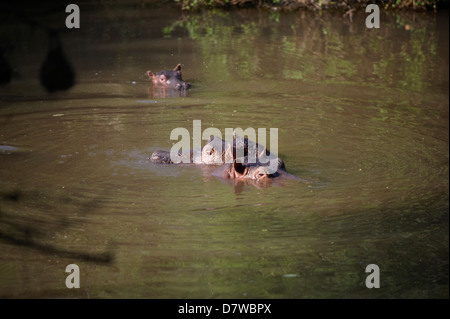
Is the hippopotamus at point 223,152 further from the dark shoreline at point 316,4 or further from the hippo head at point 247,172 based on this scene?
the dark shoreline at point 316,4

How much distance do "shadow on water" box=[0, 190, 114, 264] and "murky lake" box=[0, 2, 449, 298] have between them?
0.07 feet

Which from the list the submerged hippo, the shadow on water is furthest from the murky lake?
the submerged hippo

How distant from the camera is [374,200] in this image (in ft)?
21.9

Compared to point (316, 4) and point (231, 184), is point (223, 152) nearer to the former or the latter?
point (231, 184)

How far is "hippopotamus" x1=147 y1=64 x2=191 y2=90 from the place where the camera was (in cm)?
1184

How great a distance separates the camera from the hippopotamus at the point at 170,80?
38.8ft

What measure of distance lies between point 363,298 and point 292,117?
5.65 meters

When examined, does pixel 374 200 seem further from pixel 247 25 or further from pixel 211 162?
pixel 247 25

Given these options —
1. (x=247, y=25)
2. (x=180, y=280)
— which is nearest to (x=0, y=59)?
A: (x=180, y=280)

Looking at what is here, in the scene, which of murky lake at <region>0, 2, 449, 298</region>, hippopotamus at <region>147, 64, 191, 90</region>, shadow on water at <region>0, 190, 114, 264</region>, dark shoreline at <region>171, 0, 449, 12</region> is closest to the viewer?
murky lake at <region>0, 2, 449, 298</region>

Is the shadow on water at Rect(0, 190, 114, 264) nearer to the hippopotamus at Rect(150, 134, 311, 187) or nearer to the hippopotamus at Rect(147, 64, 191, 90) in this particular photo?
the hippopotamus at Rect(150, 134, 311, 187)

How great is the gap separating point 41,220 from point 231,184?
7.05ft

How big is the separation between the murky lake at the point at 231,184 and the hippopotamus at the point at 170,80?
270 millimetres

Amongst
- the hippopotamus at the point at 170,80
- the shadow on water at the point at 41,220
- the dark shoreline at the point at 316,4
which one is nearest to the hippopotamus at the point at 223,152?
the shadow on water at the point at 41,220
